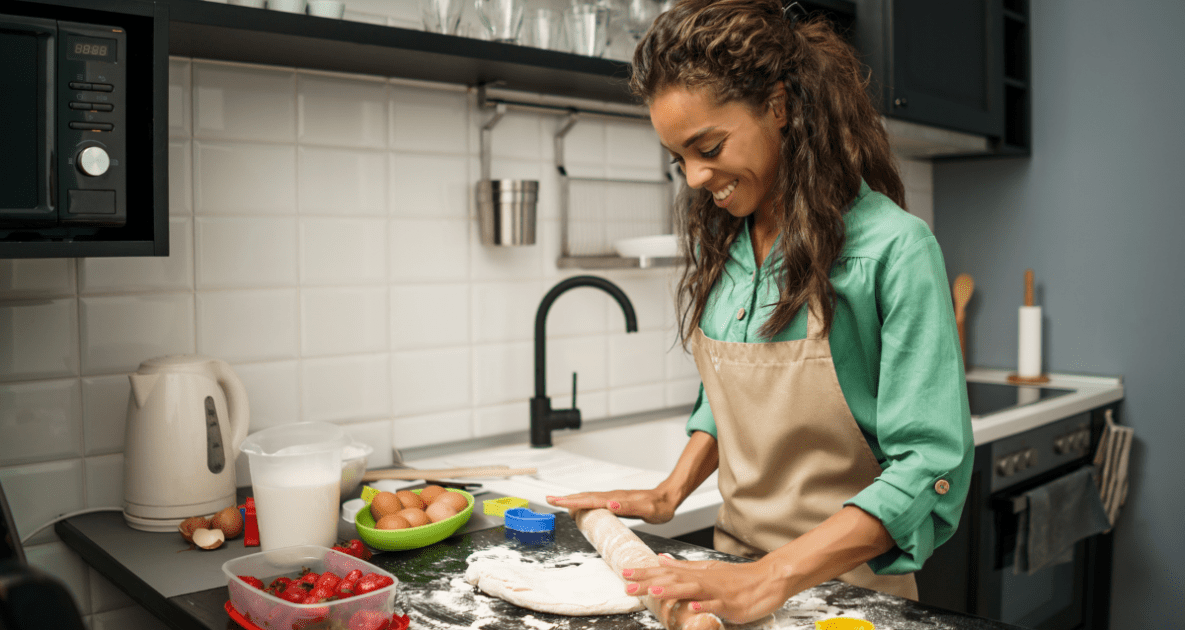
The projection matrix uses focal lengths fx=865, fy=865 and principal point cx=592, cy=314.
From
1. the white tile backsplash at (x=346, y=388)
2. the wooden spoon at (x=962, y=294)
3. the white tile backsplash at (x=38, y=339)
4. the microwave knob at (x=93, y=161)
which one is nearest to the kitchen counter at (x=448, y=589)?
the white tile backsplash at (x=38, y=339)

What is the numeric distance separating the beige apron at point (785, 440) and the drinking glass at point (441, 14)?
28.0 inches

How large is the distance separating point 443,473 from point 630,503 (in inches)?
16.9

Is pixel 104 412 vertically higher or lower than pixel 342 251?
lower

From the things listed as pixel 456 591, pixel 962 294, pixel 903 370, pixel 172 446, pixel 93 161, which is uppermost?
pixel 93 161

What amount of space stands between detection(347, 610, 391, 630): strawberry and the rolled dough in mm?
142

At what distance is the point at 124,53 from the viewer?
107 centimetres

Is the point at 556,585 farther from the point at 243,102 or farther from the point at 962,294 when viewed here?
the point at 962,294

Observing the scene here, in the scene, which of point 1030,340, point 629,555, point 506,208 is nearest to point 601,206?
point 506,208

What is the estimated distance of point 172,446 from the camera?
4.02ft

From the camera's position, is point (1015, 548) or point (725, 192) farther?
point (1015, 548)

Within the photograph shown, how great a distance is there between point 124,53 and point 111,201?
185 millimetres

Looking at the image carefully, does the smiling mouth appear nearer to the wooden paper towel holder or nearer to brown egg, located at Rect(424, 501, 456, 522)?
brown egg, located at Rect(424, 501, 456, 522)

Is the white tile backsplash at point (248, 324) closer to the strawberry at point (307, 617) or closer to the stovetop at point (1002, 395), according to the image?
the strawberry at point (307, 617)

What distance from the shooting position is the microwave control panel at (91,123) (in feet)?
3.37
